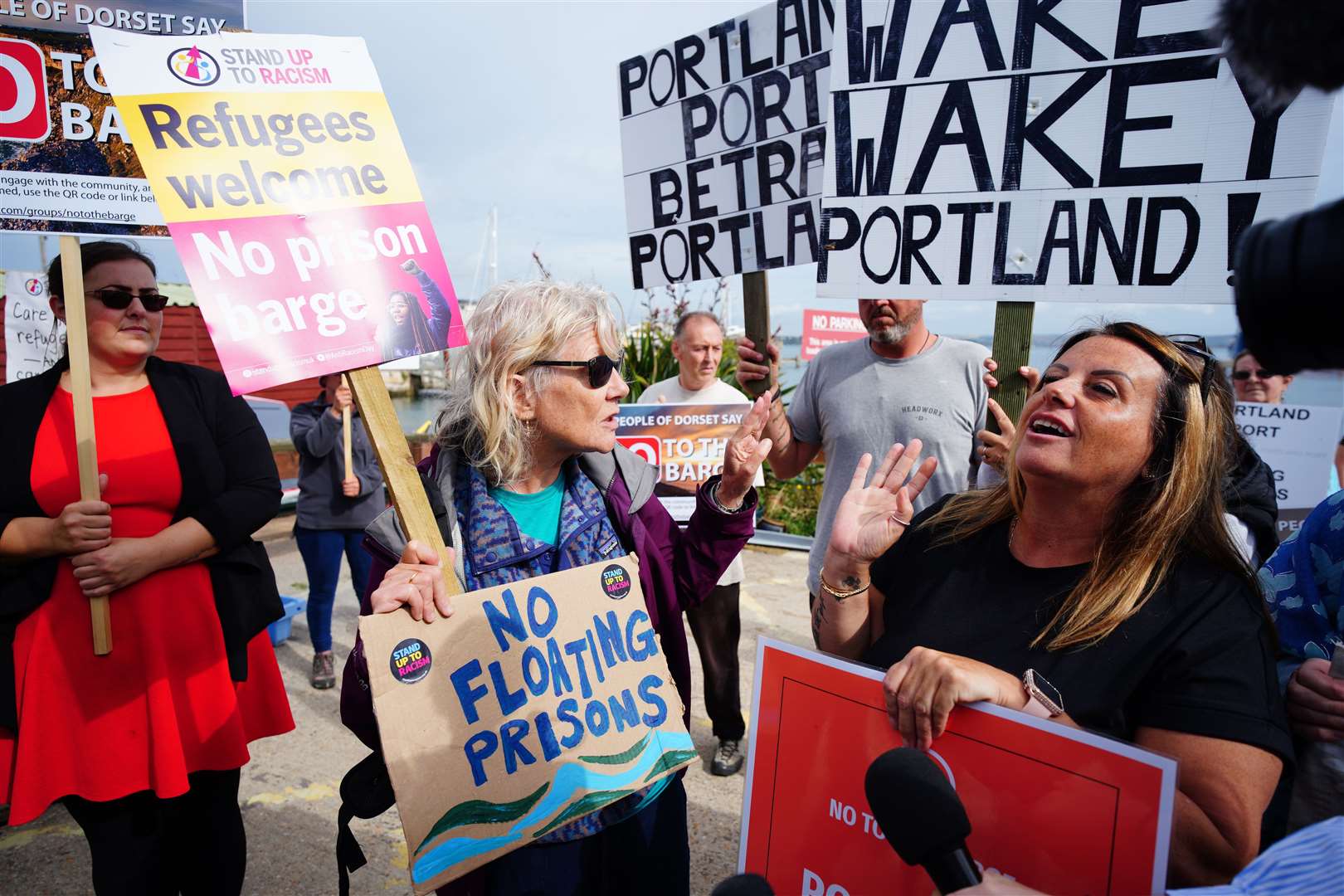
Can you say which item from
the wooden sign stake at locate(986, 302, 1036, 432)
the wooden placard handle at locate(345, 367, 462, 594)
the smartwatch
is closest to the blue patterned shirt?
the smartwatch

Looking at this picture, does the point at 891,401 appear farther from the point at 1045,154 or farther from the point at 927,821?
the point at 927,821

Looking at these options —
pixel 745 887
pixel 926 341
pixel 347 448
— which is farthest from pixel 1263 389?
pixel 347 448

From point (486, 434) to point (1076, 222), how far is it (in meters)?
1.72

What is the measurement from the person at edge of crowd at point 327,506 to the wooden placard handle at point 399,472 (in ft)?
10.9

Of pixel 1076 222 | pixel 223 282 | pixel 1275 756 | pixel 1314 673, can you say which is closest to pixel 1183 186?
pixel 1076 222

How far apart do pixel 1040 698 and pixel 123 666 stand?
2.37 m

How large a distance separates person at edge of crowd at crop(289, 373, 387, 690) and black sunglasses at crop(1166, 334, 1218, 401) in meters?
4.35

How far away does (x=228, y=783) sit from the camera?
2379 millimetres

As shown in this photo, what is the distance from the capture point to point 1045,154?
2.20m

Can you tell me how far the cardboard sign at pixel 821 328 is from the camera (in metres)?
12.1

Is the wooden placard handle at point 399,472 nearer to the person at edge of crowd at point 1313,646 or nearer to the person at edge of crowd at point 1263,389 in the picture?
the person at edge of crowd at point 1313,646

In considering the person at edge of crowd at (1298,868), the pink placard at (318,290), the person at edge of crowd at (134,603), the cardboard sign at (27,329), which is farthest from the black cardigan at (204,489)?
the cardboard sign at (27,329)

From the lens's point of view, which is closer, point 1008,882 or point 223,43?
point 1008,882

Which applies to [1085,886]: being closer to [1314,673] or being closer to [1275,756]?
[1275,756]
